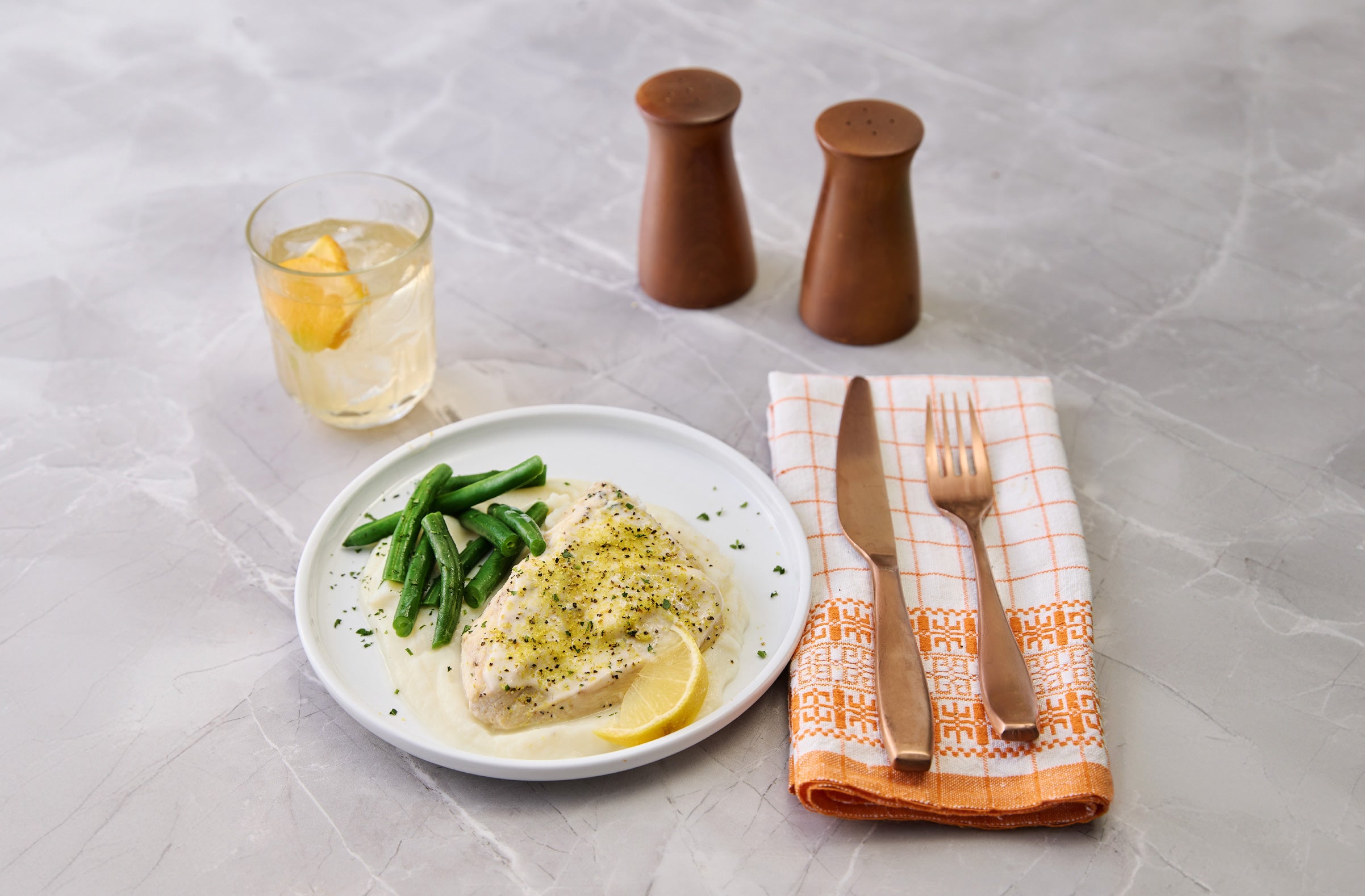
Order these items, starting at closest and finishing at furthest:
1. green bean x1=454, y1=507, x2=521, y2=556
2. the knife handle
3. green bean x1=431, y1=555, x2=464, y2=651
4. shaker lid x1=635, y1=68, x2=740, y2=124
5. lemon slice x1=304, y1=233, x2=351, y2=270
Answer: the knife handle < green bean x1=431, y1=555, x2=464, y2=651 < green bean x1=454, y1=507, x2=521, y2=556 < lemon slice x1=304, y1=233, x2=351, y2=270 < shaker lid x1=635, y1=68, x2=740, y2=124

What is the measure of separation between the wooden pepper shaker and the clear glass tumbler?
2.63ft

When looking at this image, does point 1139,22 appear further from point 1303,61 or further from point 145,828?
point 145,828

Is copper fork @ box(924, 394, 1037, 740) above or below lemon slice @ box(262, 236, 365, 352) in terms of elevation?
below

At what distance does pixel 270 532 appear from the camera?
2062mm

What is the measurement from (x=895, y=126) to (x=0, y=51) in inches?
110

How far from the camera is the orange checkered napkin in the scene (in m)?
1.59

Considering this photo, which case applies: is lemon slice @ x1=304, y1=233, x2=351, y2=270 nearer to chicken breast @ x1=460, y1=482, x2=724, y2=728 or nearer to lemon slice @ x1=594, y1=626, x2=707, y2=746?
chicken breast @ x1=460, y1=482, x2=724, y2=728

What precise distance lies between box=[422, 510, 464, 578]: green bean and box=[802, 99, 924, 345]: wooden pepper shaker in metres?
0.99

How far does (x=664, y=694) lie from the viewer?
166cm

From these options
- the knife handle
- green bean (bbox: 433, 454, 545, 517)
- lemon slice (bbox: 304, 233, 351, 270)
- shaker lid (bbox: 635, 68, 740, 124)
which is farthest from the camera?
shaker lid (bbox: 635, 68, 740, 124)

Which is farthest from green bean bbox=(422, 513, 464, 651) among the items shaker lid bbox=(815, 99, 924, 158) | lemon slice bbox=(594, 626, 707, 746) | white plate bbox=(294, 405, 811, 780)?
shaker lid bbox=(815, 99, 924, 158)

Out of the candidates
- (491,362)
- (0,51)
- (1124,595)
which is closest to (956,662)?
(1124,595)

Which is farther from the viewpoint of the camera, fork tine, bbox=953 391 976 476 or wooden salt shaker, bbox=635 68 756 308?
wooden salt shaker, bbox=635 68 756 308

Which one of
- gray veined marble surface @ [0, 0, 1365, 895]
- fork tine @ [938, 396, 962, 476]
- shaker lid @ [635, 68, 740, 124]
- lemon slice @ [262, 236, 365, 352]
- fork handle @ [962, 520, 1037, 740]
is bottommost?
gray veined marble surface @ [0, 0, 1365, 895]
